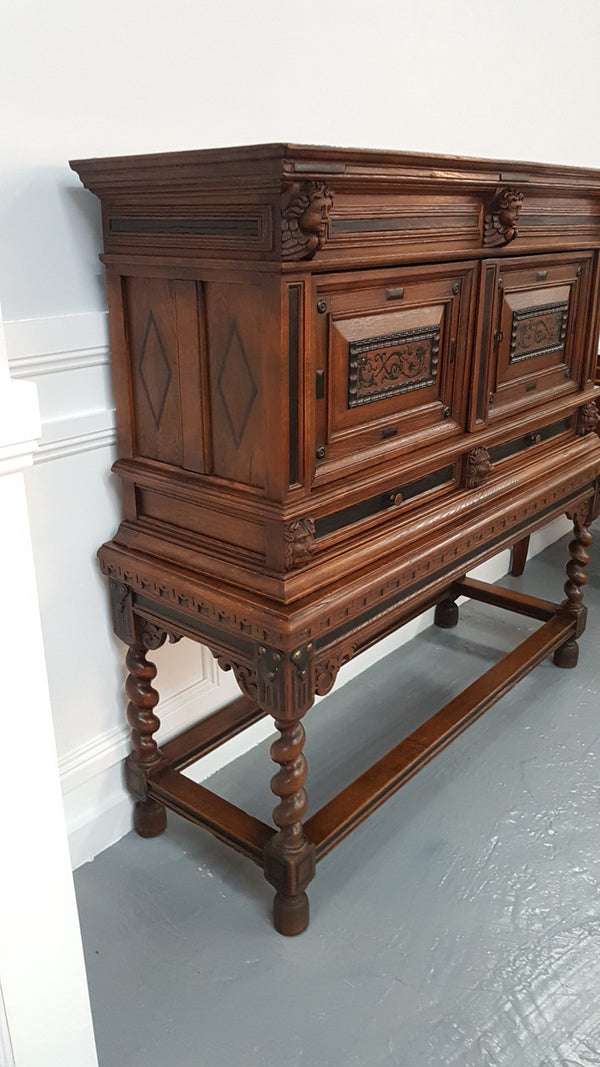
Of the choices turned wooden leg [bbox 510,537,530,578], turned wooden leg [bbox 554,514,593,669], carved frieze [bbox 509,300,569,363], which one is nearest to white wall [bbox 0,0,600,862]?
carved frieze [bbox 509,300,569,363]

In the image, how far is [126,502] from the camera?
92.3 inches

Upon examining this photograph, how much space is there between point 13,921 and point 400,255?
1.57 metres

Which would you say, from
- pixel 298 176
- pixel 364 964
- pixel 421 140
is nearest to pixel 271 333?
pixel 298 176

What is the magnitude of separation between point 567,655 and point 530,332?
58.3 inches

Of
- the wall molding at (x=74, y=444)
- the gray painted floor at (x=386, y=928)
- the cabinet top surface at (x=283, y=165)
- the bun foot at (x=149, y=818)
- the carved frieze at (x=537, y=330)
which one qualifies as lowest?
the gray painted floor at (x=386, y=928)

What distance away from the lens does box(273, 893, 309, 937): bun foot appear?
7.39 feet

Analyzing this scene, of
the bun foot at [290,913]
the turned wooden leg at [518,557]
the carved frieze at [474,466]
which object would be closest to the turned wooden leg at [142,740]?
the bun foot at [290,913]

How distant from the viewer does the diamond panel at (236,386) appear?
189cm

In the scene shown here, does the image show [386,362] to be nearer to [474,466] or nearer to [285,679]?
[474,466]

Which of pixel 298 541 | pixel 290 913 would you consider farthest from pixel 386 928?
pixel 298 541

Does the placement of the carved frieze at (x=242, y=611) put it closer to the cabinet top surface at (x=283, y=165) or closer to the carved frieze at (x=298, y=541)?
the carved frieze at (x=298, y=541)

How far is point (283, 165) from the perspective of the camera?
1609 mm

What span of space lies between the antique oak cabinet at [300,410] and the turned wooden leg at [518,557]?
5.95 ft

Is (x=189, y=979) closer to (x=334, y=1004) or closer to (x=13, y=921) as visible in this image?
(x=334, y=1004)
